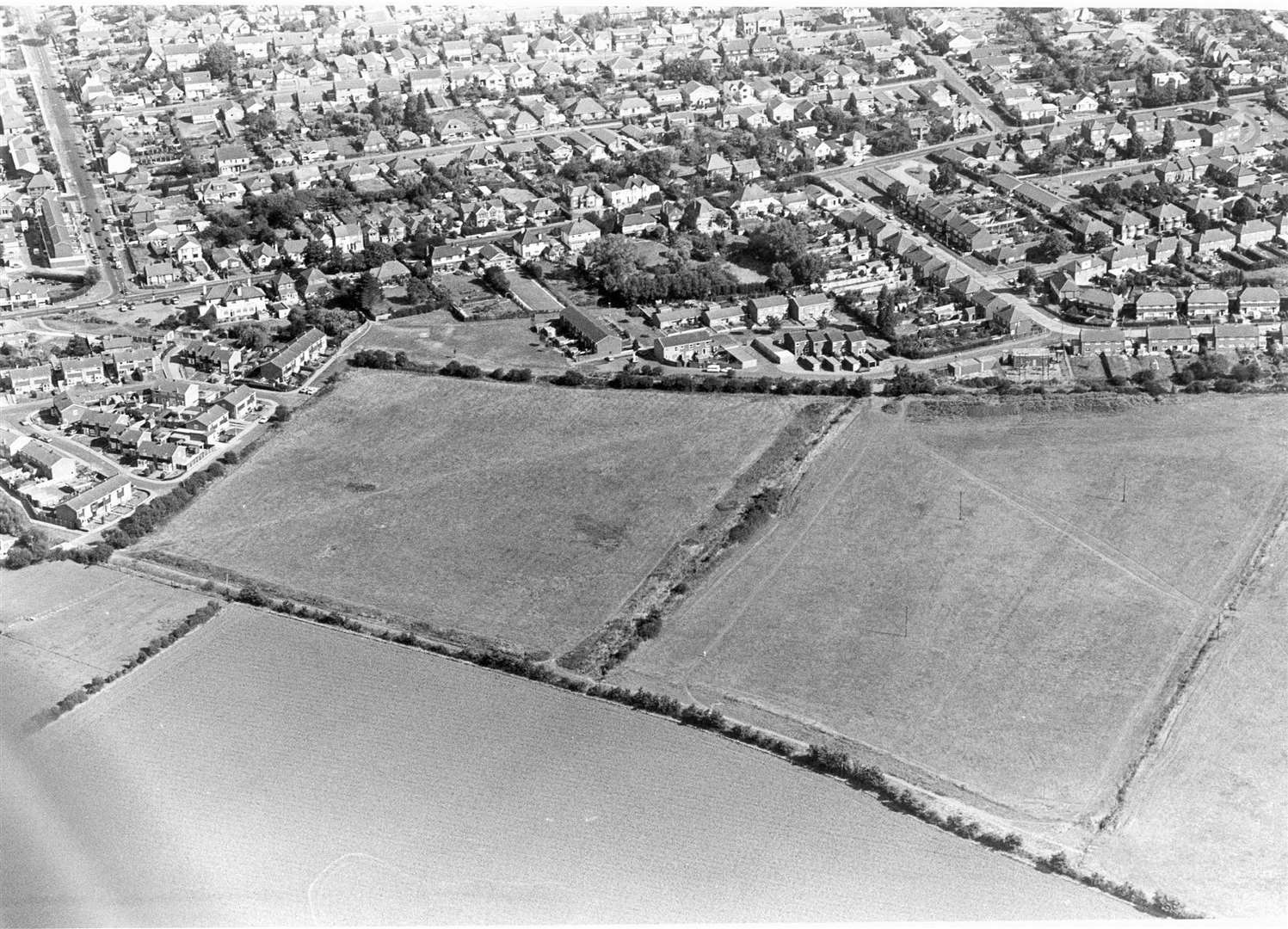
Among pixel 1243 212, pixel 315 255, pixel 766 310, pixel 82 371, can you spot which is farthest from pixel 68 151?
pixel 1243 212

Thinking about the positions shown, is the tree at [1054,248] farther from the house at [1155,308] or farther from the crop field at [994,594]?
the crop field at [994,594]

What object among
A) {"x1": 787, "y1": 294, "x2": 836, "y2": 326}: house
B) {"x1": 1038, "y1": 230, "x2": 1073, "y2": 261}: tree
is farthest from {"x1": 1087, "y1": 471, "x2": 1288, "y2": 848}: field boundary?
{"x1": 1038, "y1": 230, "x2": 1073, "y2": 261}: tree

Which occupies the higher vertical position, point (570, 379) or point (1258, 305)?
point (570, 379)

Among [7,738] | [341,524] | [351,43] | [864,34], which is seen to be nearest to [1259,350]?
[341,524]

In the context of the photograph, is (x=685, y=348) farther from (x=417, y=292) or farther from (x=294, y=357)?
(x=294, y=357)

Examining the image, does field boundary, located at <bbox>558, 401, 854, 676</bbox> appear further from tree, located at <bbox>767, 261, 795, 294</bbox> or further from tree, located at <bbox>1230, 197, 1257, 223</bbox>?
tree, located at <bbox>1230, 197, 1257, 223</bbox>

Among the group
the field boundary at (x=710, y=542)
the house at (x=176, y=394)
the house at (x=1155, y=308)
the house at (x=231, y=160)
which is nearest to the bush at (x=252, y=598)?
the field boundary at (x=710, y=542)
